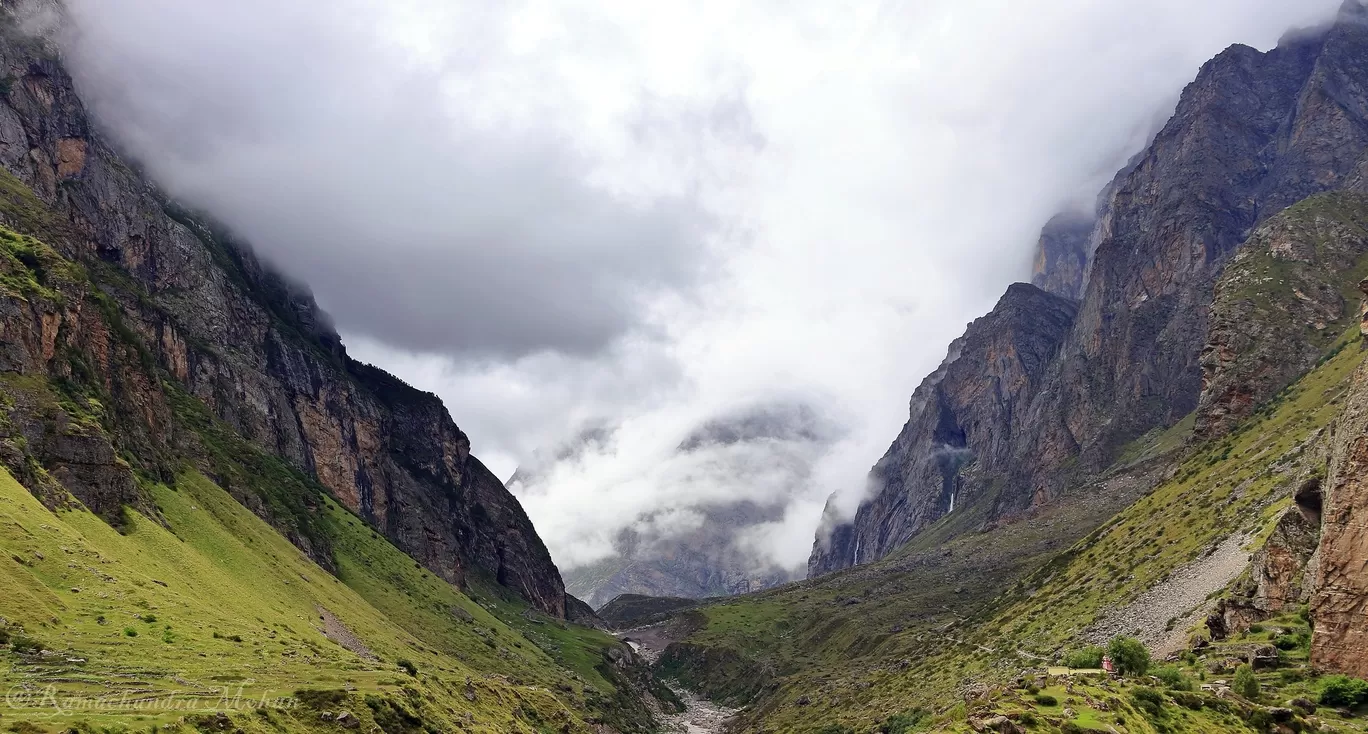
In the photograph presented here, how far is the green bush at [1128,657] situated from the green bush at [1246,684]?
924 centimetres

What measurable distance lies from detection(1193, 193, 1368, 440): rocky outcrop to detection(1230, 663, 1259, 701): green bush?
141 meters

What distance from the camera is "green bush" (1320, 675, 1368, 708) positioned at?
40719mm

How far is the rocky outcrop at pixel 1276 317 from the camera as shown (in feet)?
549

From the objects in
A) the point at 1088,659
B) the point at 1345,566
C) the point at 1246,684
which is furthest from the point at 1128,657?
the point at 1345,566

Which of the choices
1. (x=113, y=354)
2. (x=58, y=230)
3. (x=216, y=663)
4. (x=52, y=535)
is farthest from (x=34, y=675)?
(x=58, y=230)

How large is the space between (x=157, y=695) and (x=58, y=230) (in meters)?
133

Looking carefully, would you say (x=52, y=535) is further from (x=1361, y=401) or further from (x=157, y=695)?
(x=1361, y=401)

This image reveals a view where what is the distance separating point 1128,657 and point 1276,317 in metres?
163

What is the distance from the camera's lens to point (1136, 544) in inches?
4855

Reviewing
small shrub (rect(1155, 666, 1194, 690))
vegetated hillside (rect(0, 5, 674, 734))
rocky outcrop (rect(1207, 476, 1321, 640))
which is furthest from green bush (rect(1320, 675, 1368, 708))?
vegetated hillside (rect(0, 5, 674, 734))

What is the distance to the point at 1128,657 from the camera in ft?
183

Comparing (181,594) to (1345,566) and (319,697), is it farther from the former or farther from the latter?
(1345,566)

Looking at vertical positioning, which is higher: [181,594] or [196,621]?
[181,594]

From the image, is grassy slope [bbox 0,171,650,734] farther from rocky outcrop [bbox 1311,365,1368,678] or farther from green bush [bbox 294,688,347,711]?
rocky outcrop [bbox 1311,365,1368,678]
